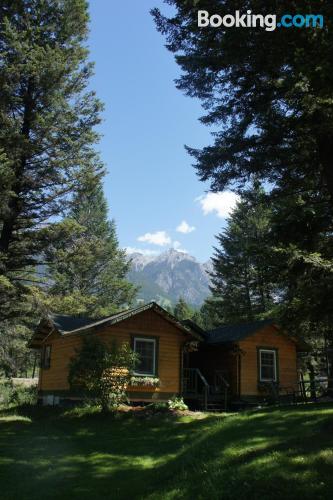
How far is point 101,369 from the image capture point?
688 inches

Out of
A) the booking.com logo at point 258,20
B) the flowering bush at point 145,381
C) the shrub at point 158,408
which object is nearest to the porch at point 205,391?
the flowering bush at point 145,381

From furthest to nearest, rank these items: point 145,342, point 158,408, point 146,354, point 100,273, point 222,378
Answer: point 100,273 < point 222,378 < point 145,342 < point 146,354 < point 158,408

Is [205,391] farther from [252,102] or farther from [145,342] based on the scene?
[252,102]

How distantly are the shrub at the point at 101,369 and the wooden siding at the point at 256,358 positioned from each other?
7.43 metres

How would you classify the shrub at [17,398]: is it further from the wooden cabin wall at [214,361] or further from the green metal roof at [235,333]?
the green metal roof at [235,333]

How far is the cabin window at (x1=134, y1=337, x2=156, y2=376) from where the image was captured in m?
20.9

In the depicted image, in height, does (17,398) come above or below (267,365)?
below

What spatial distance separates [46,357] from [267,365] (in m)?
11.7

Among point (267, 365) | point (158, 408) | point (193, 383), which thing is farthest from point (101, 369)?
point (267, 365)

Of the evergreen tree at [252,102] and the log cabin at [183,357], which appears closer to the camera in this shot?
the evergreen tree at [252,102]

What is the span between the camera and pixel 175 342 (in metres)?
22.0

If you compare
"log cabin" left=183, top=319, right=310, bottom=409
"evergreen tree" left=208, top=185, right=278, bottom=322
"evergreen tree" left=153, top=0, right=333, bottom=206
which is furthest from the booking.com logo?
"evergreen tree" left=208, top=185, right=278, bottom=322

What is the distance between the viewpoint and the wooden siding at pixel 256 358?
77.2 feet

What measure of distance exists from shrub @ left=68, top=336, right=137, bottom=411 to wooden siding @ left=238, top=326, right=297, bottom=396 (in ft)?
24.4
